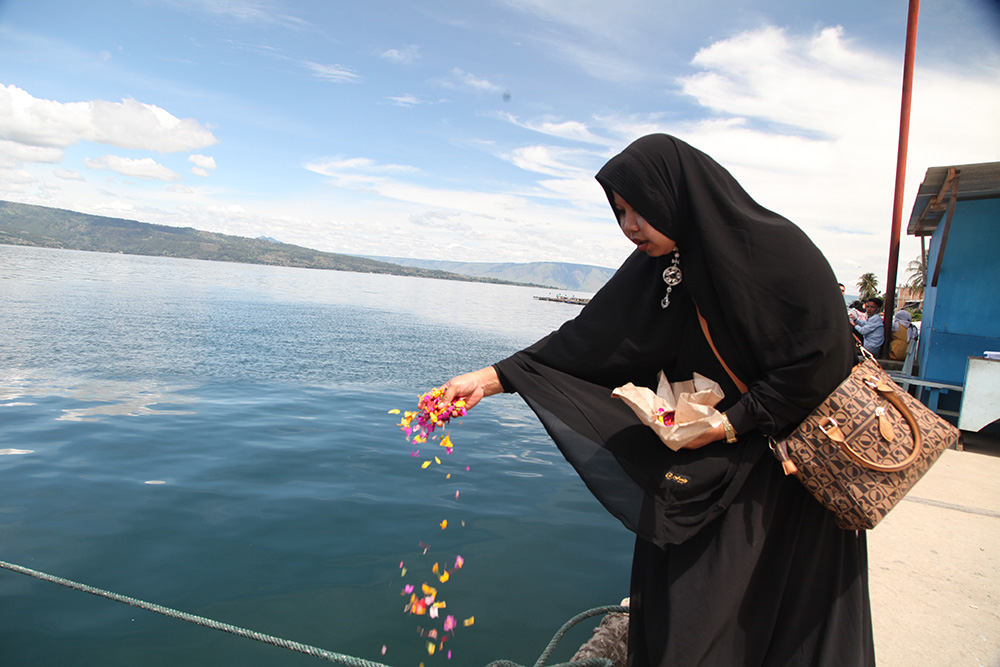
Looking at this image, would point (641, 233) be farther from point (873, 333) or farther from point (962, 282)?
point (873, 333)

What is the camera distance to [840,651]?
1.78m

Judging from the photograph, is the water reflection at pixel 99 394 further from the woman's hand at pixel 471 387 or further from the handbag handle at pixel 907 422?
the handbag handle at pixel 907 422

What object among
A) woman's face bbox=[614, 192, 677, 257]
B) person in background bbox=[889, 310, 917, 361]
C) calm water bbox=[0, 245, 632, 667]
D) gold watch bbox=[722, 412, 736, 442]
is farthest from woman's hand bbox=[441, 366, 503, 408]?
person in background bbox=[889, 310, 917, 361]

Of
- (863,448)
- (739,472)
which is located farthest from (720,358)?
(863,448)

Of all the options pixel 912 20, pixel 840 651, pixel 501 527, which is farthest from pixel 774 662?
pixel 912 20

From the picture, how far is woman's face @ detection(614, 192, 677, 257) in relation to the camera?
6.14 ft

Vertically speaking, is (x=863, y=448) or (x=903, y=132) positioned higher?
(x=903, y=132)

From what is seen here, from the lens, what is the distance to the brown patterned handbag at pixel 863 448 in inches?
62.2

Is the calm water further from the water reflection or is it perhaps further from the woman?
the woman

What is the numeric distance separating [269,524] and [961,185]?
9171 millimetres

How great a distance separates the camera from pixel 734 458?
5.82 ft

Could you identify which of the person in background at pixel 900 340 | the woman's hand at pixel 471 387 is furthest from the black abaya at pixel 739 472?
the person in background at pixel 900 340

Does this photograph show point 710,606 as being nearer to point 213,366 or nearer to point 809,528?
point 809,528

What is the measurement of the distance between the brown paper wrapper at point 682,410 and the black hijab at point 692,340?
6 centimetres
